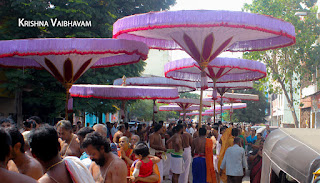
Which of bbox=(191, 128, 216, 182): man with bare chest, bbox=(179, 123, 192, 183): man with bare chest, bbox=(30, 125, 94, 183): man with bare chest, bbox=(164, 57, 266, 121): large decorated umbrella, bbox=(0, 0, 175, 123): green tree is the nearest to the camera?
bbox=(30, 125, 94, 183): man with bare chest

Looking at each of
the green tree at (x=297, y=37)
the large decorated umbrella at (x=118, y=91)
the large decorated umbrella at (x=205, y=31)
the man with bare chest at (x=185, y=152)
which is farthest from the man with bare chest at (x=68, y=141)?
the green tree at (x=297, y=37)

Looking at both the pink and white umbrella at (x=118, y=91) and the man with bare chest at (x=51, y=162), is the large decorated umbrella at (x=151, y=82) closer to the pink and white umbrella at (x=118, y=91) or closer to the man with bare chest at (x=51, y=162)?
the pink and white umbrella at (x=118, y=91)

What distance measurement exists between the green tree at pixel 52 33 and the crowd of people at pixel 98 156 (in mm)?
9461

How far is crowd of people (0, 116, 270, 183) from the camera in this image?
11.8 feet

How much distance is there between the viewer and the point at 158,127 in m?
10.9

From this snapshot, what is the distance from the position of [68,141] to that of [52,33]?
1559 centimetres

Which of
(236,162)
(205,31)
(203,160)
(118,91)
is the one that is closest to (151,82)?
(118,91)

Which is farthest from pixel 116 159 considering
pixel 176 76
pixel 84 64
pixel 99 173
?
pixel 176 76

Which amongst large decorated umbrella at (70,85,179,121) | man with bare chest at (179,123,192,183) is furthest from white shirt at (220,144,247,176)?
large decorated umbrella at (70,85,179,121)

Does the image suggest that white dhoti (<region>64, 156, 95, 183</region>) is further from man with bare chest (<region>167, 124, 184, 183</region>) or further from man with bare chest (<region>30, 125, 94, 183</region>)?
man with bare chest (<region>167, 124, 184, 183</region>)

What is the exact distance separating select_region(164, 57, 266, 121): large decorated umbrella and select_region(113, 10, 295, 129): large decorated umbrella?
23.2 inches

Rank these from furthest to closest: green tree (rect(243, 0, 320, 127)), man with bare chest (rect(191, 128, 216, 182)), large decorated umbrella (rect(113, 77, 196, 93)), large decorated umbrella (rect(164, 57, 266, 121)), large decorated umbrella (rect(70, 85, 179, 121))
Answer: green tree (rect(243, 0, 320, 127))
large decorated umbrella (rect(113, 77, 196, 93))
large decorated umbrella (rect(70, 85, 179, 121))
large decorated umbrella (rect(164, 57, 266, 121))
man with bare chest (rect(191, 128, 216, 182))

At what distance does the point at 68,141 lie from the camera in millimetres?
6754

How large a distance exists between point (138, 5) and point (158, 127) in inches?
675
